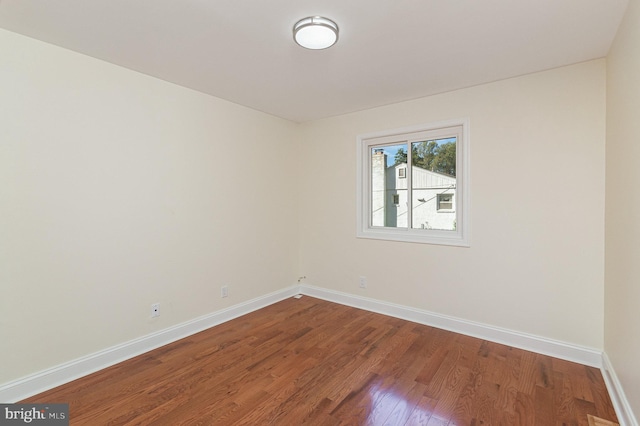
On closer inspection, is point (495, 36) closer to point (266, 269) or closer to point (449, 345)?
point (449, 345)

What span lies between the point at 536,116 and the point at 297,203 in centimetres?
284

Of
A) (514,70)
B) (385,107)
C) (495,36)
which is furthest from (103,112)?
(514,70)

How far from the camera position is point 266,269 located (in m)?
3.69

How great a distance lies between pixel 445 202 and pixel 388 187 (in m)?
0.72

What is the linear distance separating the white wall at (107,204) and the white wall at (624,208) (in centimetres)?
317

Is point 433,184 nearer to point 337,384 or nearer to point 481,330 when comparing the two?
point 481,330

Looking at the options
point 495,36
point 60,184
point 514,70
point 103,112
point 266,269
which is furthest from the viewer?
point 266,269

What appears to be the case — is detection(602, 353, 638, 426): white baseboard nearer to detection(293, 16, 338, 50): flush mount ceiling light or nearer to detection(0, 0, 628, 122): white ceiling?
detection(0, 0, 628, 122): white ceiling

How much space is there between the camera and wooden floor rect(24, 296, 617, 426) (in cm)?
175

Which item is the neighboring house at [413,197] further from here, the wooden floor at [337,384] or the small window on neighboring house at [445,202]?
the wooden floor at [337,384]

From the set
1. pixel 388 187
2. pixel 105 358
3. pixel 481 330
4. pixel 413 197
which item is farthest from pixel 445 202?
Answer: pixel 105 358

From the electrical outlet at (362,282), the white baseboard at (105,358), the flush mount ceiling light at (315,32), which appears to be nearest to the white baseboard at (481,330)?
the electrical outlet at (362,282)

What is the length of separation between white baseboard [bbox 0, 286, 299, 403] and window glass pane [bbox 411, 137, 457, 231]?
230 centimetres

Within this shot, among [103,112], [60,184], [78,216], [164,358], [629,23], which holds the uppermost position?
[629,23]
